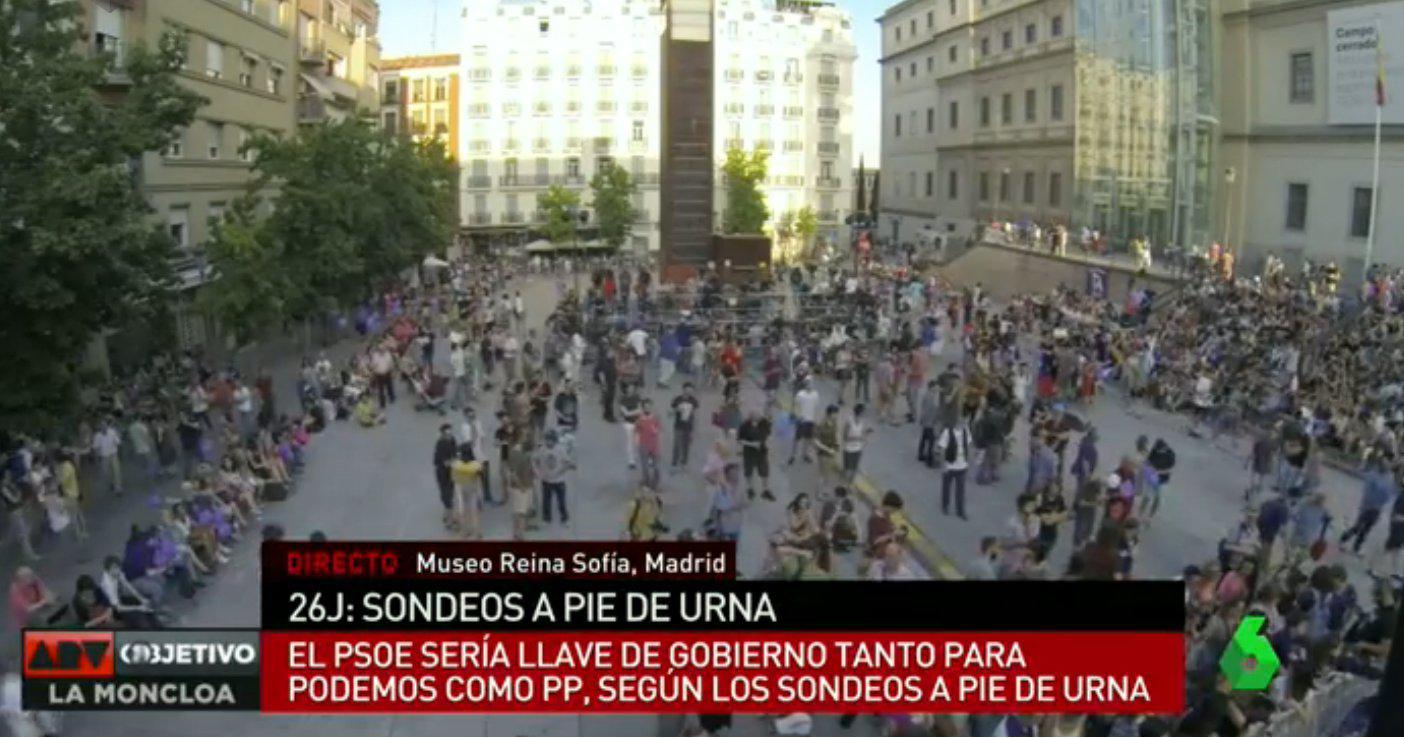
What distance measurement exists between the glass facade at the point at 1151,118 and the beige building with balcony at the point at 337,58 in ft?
83.7

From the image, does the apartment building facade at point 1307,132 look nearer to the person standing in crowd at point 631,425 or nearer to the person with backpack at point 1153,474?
the person with backpack at point 1153,474

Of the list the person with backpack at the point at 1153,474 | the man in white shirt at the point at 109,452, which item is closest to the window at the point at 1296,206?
the person with backpack at the point at 1153,474

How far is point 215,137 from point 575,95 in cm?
4377

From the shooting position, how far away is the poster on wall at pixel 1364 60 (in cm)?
3378

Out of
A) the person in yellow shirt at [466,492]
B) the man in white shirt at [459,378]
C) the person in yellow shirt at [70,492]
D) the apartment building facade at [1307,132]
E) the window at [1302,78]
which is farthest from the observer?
the window at [1302,78]

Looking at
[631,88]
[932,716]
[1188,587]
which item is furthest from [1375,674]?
[631,88]

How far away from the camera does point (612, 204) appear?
223 feet

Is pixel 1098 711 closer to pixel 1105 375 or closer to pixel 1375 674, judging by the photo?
pixel 1375 674

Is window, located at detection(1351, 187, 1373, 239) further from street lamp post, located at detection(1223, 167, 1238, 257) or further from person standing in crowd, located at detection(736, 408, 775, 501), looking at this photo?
person standing in crowd, located at detection(736, 408, 775, 501)

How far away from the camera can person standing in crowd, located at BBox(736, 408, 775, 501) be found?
53.8ft

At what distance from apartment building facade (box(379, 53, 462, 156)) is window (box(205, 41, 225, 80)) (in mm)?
43683

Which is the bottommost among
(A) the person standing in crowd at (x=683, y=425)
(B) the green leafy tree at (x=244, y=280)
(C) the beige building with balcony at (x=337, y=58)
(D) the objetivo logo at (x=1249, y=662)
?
(D) the objetivo logo at (x=1249, y=662)

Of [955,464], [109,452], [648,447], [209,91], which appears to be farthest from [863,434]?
[209,91]

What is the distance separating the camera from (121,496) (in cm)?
1711
